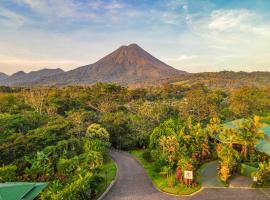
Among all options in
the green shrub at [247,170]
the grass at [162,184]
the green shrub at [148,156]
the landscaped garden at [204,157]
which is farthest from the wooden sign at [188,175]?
the green shrub at [148,156]

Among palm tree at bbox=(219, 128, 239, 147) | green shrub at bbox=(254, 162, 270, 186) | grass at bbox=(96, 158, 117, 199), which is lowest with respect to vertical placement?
grass at bbox=(96, 158, 117, 199)

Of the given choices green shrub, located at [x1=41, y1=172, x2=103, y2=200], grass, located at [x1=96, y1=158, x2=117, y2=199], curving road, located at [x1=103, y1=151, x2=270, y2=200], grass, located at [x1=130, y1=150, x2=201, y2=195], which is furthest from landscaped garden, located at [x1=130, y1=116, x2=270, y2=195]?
green shrub, located at [x1=41, y1=172, x2=103, y2=200]

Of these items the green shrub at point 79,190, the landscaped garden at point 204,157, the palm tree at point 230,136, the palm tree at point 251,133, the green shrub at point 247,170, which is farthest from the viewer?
the palm tree at point 230,136

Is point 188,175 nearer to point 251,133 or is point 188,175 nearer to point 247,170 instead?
point 247,170

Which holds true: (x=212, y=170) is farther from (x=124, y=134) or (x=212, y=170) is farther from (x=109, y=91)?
(x=109, y=91)

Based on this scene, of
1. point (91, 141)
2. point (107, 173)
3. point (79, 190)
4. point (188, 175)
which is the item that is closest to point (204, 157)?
point (188, 175)

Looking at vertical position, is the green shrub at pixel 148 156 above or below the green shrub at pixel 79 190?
below

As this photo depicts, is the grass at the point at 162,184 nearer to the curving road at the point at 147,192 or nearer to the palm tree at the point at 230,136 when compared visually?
the curving road at the point at 147,192

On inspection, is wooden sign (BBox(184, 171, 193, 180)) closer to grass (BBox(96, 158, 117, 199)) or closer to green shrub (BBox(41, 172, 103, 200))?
grass (BBox(96, 158, 117, 199))

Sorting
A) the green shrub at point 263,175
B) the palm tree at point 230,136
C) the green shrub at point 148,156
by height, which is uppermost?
the palm tree at point 230,136
